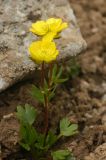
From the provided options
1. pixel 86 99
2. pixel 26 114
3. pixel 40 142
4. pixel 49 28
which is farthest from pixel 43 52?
pixel 86 99

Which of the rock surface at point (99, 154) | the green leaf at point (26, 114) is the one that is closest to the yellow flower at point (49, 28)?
the green leaf at point (26, 114)

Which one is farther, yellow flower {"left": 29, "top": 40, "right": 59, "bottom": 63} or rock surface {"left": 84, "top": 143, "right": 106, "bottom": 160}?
rock surface {"left": 84, "top": 143, "right": 106, "bottom": 160}

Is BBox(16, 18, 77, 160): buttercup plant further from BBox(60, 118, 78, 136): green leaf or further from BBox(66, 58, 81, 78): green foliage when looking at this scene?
BBox(66, 58, 81, 78): green foliage

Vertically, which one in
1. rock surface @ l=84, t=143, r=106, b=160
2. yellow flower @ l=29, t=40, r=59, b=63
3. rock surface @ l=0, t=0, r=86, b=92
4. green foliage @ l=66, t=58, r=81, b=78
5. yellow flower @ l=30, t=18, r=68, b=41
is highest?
yellow flower @ l=30, t=18, r=68, b=41

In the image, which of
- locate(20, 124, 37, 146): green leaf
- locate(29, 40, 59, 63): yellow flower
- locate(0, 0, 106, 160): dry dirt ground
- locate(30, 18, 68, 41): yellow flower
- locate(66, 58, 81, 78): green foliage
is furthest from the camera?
locate(66, 58, 81, 78): green foliage

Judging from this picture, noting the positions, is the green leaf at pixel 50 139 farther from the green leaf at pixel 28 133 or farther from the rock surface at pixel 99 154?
the rock surface at pixel 99 154

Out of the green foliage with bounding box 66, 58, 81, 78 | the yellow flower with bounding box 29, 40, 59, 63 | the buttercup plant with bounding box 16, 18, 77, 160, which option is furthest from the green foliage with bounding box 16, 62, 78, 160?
the green foliage with bounding box 66, 58, 81, 78

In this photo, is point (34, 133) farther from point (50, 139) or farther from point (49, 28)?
point (49, 28)
